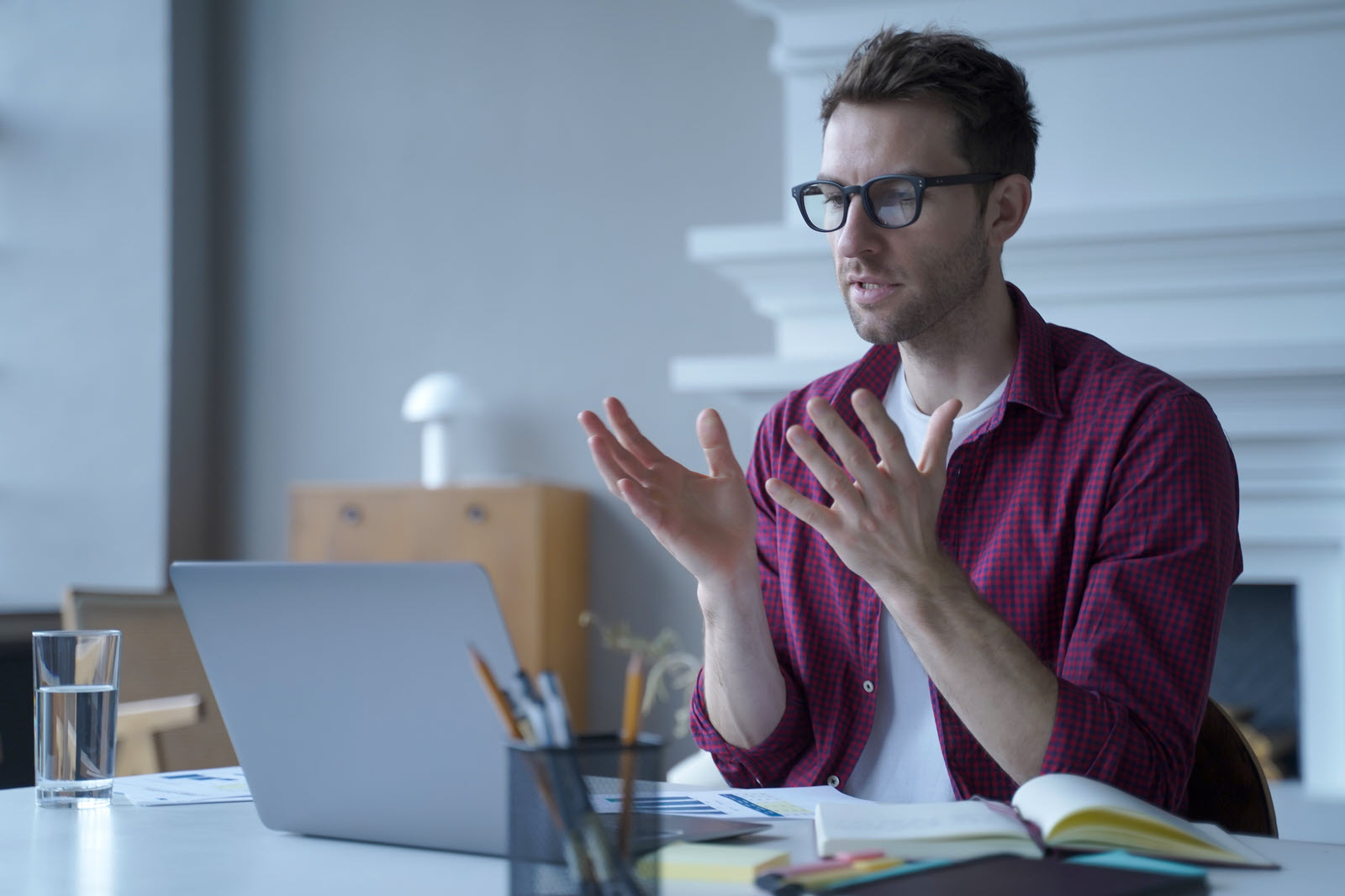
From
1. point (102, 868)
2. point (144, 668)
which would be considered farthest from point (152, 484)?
point (102, 868)

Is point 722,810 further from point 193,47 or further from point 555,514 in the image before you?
point 193,47

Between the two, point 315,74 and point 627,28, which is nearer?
point 627,28

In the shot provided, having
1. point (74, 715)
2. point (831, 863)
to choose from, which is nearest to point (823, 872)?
point (831, 863)

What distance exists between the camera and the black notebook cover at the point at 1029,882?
71cm

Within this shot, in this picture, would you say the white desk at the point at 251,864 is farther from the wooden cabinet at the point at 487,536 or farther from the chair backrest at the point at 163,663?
the wooden cabinet at the point at 487,536

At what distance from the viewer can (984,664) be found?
1140mm

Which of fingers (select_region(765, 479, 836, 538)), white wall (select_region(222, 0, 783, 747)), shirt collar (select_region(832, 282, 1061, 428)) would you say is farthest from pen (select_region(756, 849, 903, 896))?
white wall (select_region(222, 0, 783, 747))

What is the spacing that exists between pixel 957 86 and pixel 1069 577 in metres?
0.56

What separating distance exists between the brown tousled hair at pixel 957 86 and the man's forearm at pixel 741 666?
0.57m

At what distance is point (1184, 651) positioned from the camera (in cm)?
121

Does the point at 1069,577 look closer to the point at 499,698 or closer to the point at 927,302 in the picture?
the point at 927,302

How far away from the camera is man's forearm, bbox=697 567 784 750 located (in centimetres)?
134

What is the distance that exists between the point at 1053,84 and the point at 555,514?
160cm

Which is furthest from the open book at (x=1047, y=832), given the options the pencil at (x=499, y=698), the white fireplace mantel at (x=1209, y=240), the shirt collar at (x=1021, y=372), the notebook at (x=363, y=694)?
the white fireplace mantel at (x=1209, y=240)
